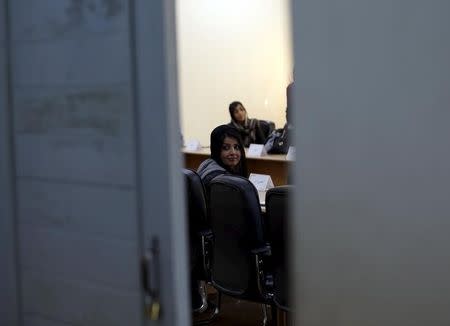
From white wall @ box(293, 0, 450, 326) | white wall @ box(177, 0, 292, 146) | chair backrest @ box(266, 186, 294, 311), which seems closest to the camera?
Result: white wall @ box(293, 0, 450, 326)

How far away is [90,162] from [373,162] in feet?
2.71

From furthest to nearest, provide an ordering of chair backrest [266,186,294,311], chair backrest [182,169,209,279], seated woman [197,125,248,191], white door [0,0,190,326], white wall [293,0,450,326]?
seated woman [197,125,248,191]
chair backrest [182,169,209,279]
chair backrest [266,186,294,311]
white door [0,0,190,326]
white wall [293,0,450,326]

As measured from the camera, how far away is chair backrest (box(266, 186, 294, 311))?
10.4 ft

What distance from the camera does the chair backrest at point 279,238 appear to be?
10.4 feet

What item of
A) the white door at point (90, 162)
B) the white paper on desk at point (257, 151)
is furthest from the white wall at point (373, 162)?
the white paper on desk at point (257, 151)

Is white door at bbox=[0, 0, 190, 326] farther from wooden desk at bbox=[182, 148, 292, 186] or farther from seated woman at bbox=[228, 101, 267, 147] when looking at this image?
seated woman at bbox=[228, 101, 267, 147]

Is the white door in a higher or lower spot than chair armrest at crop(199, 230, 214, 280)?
higher

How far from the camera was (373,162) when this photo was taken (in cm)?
155

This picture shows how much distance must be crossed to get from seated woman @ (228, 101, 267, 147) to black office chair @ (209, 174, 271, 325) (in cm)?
391

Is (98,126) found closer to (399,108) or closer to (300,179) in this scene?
(300,179)

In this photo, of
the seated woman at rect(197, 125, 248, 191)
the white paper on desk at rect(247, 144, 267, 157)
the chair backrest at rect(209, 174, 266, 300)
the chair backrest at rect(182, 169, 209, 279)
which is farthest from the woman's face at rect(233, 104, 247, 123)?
the chair backrest at rect(209, 174, 266, 300)

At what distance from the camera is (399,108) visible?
1.51m

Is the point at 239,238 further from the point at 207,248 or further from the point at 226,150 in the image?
the point at 226,150

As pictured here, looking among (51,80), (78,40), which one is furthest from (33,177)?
(78,40)
